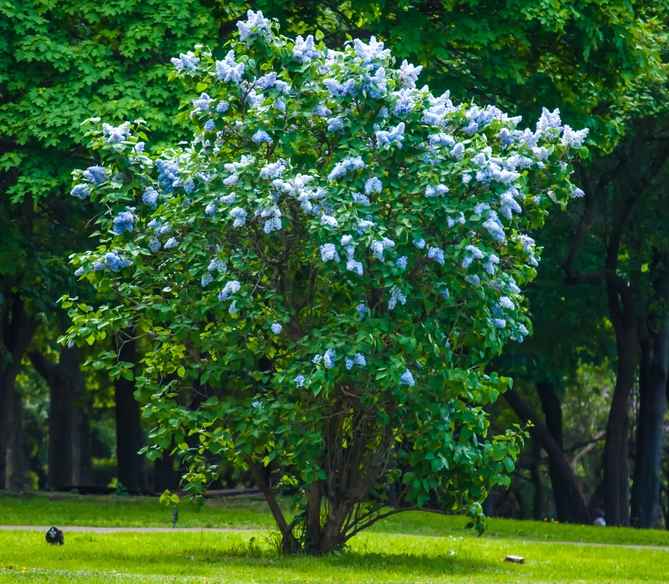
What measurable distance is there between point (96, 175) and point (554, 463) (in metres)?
16.4

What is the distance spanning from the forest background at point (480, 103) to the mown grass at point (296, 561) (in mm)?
2104

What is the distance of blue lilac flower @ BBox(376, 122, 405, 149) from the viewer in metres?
10.0

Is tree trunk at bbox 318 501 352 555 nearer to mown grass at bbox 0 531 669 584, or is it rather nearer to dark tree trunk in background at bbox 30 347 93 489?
mown grass at bbox 0 531 669 584

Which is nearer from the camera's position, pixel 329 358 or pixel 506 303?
pixel 329 358

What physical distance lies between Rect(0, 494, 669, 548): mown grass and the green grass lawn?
0.02 m

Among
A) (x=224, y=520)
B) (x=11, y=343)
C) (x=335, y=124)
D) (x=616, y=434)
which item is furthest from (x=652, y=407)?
(x=335, y=124)

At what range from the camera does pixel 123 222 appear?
35.0 ft

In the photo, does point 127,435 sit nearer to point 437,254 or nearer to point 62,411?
point 62,411

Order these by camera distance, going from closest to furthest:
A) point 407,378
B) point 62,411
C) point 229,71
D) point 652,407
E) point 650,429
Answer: point 407,378 < point 229,71 < point 650,429 < point 652,407 < point 62,411

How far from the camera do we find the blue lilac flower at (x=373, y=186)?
1005cm

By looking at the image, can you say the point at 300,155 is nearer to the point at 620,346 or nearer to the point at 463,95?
the point at 463,95

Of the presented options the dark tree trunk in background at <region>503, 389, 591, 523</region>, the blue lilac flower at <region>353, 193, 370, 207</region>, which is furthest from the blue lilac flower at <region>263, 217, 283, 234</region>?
the dark tree trunk in background at <region>503, 389, 591, 523</region>

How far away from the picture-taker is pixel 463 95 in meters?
15.3

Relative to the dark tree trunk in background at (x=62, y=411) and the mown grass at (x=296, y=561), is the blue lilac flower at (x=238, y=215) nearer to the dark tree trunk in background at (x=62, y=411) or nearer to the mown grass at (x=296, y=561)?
the mown grass at (x=296, y=561)
